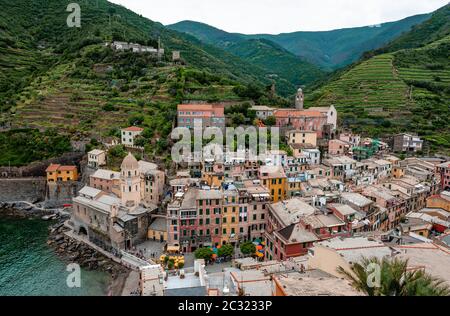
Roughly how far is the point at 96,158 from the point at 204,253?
2490 centimetres

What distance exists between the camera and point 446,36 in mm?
103312

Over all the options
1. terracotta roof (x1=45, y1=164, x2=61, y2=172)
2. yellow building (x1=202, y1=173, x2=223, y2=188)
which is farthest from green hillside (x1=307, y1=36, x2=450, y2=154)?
terracotta roof (x1=45, y1=164, x2=61, y2=172)

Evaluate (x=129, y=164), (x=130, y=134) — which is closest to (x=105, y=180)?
(x=129, y=164)

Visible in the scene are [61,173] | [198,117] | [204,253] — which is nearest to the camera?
[204,253]

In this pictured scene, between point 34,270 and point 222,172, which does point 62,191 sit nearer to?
point 34,270

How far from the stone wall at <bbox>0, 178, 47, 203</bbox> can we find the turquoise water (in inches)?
378

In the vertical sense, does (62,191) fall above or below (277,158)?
below

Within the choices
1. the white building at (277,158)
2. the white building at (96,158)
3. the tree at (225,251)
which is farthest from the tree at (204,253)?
the white building at (96,158)

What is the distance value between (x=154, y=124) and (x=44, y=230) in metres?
20.7

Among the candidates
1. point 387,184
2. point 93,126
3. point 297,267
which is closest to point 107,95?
point 93,126

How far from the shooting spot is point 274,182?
3941 centimetres

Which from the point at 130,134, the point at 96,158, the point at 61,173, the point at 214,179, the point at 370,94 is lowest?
the point at 61,173

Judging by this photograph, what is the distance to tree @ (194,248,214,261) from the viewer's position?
105 ft
